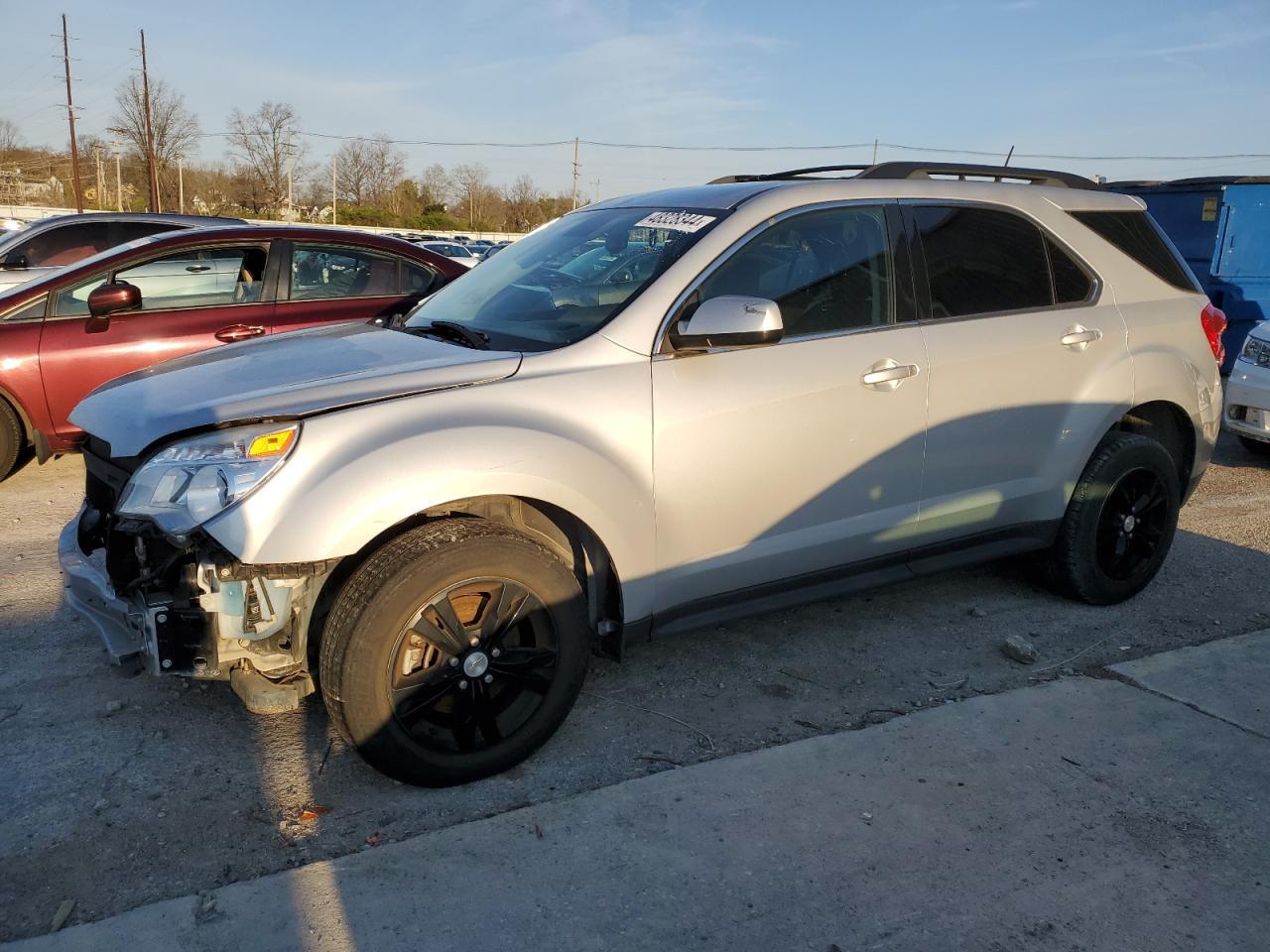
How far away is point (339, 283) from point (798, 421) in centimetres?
432

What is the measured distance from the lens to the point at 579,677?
131 inches

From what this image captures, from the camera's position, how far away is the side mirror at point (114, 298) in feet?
20.2

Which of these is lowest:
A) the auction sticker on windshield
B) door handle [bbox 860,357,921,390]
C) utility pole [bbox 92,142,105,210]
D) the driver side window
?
door handle [bbox 860,357,921,390]

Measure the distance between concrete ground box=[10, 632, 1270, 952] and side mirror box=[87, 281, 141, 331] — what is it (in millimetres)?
4602

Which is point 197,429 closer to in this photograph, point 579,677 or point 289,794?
point 289,794

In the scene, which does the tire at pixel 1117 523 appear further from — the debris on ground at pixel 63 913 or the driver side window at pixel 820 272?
the debris on ground at pixel 63 913

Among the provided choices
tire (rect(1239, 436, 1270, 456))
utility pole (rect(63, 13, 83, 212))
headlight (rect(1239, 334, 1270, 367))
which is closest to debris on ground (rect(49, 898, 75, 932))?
headlight (rect(1239, 334, 1270, 367))

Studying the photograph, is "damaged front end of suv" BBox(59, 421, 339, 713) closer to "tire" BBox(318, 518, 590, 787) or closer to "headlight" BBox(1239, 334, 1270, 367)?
"tire" BBox(318, 518, 590, 787)

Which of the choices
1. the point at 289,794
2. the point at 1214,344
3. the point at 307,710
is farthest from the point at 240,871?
the point at 1214,344

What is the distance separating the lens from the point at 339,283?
689 cm

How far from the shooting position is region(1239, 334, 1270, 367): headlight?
7.45 m

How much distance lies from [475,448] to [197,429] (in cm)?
80

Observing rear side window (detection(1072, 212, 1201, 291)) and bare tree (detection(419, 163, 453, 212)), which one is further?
bare tree (detection(419, 163, 453, 212))

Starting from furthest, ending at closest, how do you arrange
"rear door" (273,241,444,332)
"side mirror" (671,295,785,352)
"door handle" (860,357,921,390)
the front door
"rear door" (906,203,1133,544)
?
"rear door" (273,241,444,332) → "rear door" (906,203,1133,544) → "door handle" (860,357,921,390) → the front door → "side mirror" (671,295,785,352)
